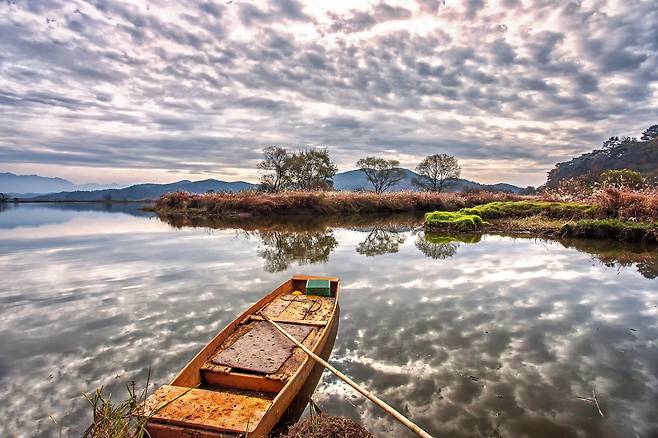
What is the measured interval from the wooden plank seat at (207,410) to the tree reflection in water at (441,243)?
10.4 metres

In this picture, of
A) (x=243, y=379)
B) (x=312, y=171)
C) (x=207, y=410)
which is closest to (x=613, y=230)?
(x=243, y=379)

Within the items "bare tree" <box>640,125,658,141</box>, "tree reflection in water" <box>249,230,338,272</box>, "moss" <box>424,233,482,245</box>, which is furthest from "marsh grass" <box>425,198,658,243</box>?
"bare tree" <box>640,125,658,141</box>

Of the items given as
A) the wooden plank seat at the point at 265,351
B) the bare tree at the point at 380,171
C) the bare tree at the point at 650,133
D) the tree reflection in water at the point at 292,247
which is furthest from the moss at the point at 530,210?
the bare tree at the point at 650,133

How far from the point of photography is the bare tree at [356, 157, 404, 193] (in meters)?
66.1

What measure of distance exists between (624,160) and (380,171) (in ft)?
227

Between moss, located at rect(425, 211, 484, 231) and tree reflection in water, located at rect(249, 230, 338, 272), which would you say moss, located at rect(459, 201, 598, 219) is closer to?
moss, located at rect(425, 211, 484, 231)

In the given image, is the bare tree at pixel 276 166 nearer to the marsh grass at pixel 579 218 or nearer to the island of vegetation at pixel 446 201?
the island of vegetation at pixel 446 201

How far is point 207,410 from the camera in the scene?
3791 mm

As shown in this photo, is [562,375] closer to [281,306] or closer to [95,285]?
[281,306]

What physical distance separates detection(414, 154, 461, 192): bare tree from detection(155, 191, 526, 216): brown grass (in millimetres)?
20578

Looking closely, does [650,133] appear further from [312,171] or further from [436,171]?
[312,171]

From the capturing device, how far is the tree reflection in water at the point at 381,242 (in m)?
14.9

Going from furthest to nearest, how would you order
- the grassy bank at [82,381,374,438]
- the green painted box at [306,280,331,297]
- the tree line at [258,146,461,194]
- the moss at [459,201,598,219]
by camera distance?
the tree line at [258,146,461,194] < the moss at [459,201,598,219] < the green painted box at [306,280,331,297] < the grassy bank at [82,381,374,438]

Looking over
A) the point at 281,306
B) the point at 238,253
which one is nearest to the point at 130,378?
the point at 281,306
